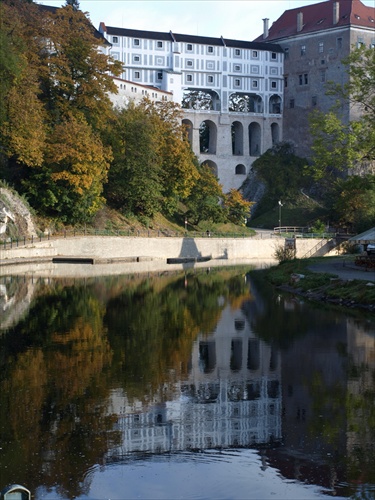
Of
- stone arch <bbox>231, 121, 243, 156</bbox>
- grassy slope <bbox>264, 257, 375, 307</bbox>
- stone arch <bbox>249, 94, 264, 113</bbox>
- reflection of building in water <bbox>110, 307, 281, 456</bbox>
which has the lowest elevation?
reflection of building in water <bbox>110, 307, 281, 456</bbox>

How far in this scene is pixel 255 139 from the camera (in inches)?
4252

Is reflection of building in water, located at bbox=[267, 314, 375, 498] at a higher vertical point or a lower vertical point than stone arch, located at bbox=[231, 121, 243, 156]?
lower

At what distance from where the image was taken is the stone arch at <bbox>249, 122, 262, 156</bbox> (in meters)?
107

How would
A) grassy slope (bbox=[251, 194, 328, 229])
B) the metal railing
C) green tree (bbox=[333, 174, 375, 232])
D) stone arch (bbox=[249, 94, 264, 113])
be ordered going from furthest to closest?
stone arch (bbox=[249, 94, 264, 113])
grassy slope (bbox=[251, 194, 328, 229])
green tree (bbox=[333, 174, 375, 232])
the metal railing

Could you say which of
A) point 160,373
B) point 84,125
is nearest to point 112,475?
point 160,373

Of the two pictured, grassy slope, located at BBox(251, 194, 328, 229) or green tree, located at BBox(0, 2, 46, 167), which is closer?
green tree, located at BBox(0, 2, 46, 167)

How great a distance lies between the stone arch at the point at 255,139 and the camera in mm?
106625

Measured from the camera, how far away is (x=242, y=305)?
109 ft

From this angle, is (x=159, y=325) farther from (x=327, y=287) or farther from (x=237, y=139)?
(x=237, y=139)

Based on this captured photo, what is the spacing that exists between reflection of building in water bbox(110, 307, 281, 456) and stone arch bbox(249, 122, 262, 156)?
86776 millimetres

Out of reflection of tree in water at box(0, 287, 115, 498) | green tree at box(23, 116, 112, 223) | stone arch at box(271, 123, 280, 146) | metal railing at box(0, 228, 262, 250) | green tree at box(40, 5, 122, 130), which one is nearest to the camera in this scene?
reflection of tree in water at box(0, 287, 115, 498)

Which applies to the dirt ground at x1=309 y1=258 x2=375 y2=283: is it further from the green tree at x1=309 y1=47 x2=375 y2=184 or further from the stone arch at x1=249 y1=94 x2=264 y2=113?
the stone arch at x1=249 y1=94 x2=264 y2=113

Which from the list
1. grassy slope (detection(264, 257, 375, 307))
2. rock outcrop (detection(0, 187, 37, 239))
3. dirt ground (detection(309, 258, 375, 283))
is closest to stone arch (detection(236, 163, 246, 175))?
rock outcrop (detection(0, 187, 37, 239))

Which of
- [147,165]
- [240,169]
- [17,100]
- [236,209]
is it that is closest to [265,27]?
[240,169]
